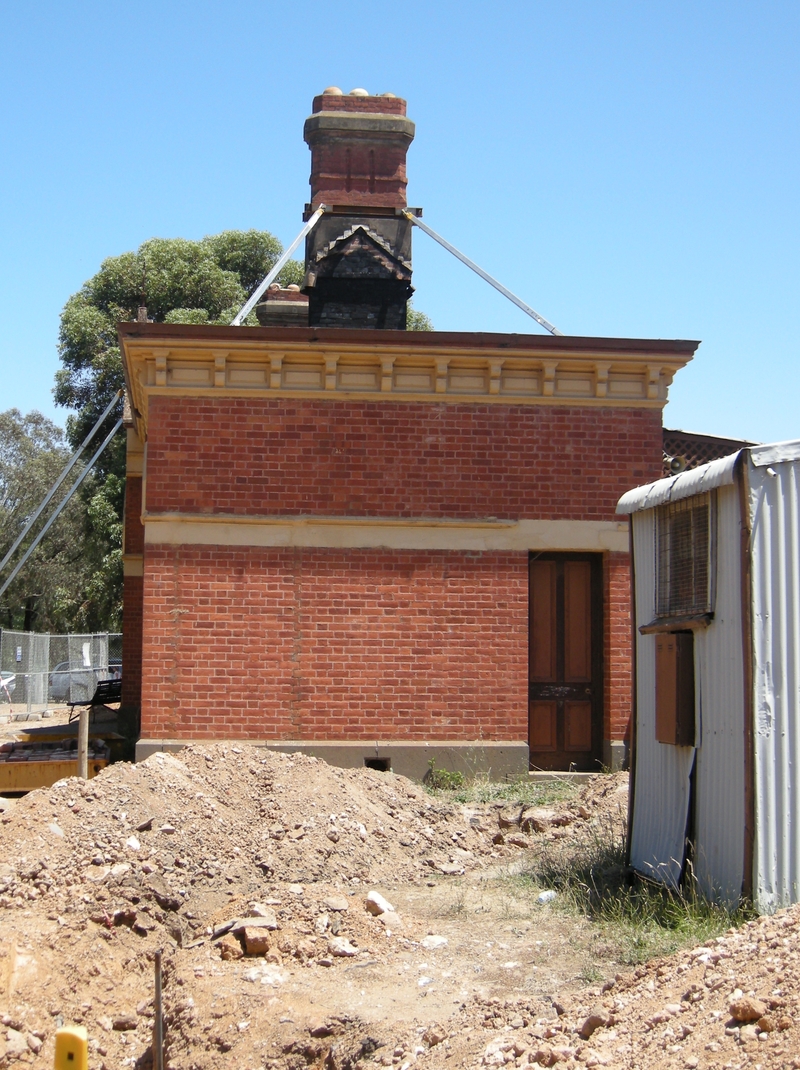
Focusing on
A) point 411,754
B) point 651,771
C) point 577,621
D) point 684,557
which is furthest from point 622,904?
point 577,621

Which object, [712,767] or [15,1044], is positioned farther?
[712,767]

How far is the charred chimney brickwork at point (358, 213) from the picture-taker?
61.3 ft

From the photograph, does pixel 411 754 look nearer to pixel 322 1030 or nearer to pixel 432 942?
pixel 432 942

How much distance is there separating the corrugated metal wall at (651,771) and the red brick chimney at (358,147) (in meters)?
12.8

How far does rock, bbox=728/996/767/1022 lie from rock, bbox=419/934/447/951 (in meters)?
3.22

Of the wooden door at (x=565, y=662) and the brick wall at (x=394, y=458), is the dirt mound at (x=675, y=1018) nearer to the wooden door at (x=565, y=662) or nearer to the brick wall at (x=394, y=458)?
the wooden door at (x=565, y=662)

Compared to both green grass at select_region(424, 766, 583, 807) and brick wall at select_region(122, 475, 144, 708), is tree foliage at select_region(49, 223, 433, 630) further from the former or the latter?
green grass at select_region(424, 766, 583, 807)

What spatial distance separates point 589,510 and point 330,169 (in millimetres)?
9524

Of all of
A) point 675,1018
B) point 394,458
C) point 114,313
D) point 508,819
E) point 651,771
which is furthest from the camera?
point 114,313

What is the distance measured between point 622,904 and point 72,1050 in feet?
15.6

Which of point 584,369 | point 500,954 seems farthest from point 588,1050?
point 584,369

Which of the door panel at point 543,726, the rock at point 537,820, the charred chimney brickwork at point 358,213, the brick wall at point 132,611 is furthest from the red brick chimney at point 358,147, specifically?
the rock at point 537,820

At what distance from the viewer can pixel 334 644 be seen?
12844 millimetres

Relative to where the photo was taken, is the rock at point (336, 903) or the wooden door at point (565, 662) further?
the wooden door at point (565, 662)
